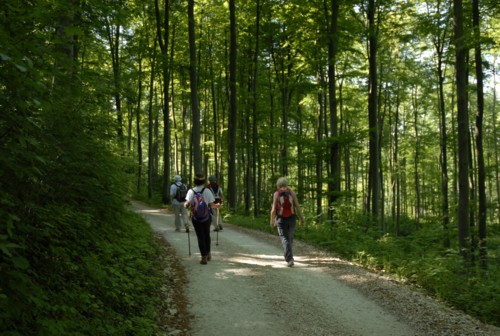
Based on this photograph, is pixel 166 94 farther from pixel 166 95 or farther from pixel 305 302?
pixel 305 302

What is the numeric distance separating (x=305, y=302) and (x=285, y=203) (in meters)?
2.98


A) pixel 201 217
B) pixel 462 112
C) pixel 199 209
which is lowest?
pixel 201 217

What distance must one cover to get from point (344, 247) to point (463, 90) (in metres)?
5.78

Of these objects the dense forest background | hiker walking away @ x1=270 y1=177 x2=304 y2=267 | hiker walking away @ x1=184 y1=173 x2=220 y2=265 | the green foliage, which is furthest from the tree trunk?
the green foliage

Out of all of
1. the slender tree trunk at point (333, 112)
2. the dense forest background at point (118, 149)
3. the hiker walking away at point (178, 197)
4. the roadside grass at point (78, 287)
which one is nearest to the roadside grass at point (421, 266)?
the dense forest background at point (118, 149)

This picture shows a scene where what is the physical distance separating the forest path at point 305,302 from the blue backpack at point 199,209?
1.08 meters

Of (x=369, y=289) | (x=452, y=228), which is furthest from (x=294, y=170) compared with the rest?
(x=369, y=289)

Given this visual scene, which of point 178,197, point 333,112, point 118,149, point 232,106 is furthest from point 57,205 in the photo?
point 232,106

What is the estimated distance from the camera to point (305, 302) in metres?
6.36

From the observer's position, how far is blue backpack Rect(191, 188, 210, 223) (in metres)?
8.70

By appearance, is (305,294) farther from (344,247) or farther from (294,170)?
(294,170)

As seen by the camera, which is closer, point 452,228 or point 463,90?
point 463,90

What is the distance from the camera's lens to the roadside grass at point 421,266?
21.4 ft

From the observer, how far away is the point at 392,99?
28.0 meters
